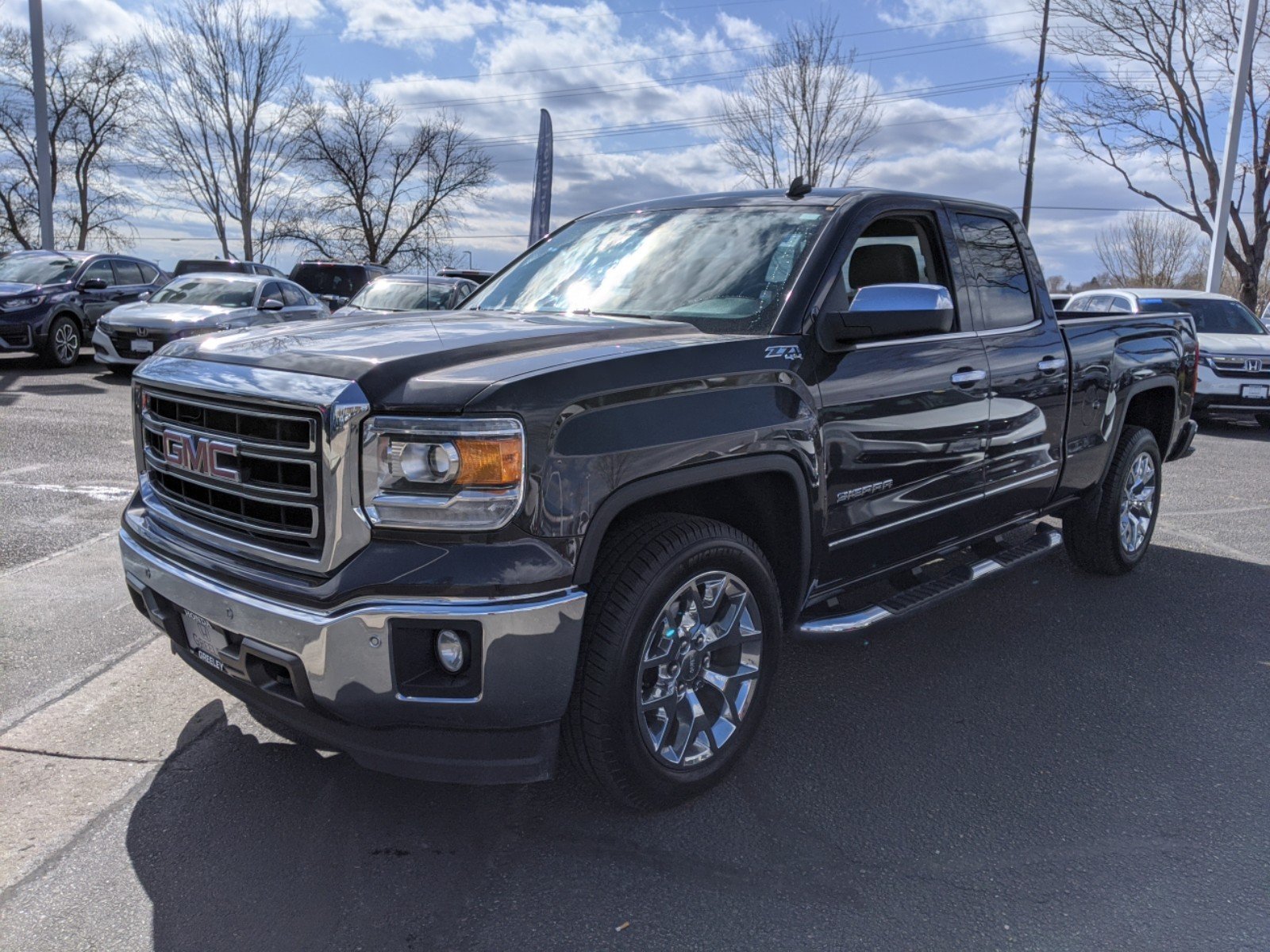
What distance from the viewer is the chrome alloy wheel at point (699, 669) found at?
9.57ft

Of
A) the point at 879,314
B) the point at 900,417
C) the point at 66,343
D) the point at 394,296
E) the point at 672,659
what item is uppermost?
the point at 879,314

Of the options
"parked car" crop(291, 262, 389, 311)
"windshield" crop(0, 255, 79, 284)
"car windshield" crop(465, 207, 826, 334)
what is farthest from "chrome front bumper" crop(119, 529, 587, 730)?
"parked car" crop(291, 262, 389, 311)

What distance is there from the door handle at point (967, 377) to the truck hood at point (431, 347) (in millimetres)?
1225

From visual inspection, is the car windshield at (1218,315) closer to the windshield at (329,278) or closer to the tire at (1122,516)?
the tire at (1122,516)

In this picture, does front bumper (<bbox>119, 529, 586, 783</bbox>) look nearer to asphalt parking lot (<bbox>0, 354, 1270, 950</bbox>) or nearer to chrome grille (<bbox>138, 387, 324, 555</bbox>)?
chrome grille (<bbox>138, 387, 324, 555</bbox>)

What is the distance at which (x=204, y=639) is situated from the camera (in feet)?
9.23

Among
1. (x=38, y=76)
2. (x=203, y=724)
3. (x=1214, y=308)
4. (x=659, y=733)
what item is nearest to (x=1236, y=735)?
(x=659, y=733)

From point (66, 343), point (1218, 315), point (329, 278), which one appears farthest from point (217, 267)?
point (1218, 315)

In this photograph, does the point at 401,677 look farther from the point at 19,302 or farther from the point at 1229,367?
the point at 19,302

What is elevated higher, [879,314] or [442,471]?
[879,314]

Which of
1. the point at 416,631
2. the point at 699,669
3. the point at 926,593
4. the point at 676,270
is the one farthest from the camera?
the point at 926,593

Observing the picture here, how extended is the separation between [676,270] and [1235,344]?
11656mm

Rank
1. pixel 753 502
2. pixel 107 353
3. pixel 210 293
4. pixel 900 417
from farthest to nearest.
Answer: pixel 210 293
pixel 107 353
pixel 900 417
pixel 753 502

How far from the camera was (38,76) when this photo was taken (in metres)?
19.8
